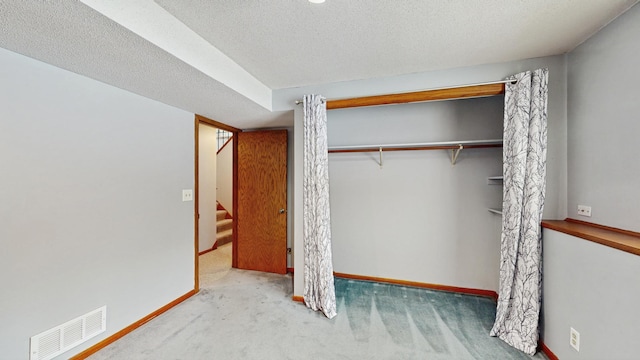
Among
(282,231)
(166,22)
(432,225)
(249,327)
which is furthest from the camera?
(282,231)

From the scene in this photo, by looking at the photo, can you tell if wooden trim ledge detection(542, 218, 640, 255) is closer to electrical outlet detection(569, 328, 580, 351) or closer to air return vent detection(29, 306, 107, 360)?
electrical outlet detection(569, 328, 580, 351)

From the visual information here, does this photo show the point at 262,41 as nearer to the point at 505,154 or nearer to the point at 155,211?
the point at 155,211

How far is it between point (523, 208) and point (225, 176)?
537cm

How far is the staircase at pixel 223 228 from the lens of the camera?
506cm

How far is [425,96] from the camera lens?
232 cm

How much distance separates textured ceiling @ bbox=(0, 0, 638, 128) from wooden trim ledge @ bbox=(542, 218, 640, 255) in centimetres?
134

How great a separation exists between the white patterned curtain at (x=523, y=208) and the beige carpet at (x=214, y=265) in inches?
123

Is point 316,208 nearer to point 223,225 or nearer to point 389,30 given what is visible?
point 389,30

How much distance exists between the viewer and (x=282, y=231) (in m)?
3.60

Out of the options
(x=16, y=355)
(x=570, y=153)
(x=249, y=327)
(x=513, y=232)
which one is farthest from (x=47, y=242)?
(x=570, y=153)

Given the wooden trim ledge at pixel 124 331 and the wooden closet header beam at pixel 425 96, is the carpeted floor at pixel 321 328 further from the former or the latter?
the wooden closet header beam at pixel 425 96

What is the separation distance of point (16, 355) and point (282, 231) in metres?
2.47

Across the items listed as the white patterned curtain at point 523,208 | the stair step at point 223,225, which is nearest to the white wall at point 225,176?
the stair step at point 223,225

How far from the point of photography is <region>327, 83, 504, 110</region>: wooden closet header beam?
2.15 m
